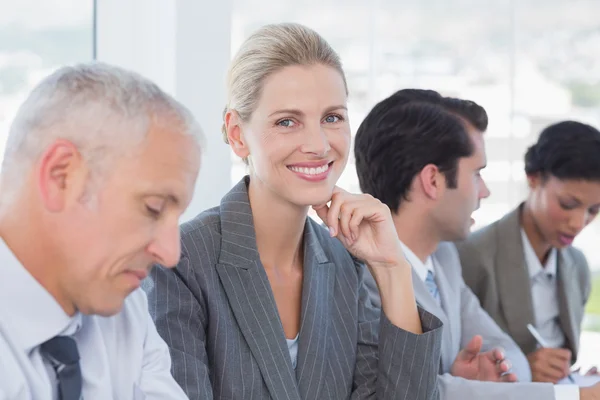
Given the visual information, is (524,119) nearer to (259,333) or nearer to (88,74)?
(259,333)

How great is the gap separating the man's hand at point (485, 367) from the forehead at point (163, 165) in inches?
52.6

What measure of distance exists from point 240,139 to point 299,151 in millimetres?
174

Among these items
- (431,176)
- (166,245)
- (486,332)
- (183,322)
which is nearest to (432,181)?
(431,176)

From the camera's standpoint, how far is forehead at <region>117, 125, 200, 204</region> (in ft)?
4.17

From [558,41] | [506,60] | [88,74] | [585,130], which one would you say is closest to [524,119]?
[506,60]

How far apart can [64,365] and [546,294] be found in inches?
89.5

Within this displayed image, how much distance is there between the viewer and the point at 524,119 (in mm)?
6336

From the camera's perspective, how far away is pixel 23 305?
1.28 meters

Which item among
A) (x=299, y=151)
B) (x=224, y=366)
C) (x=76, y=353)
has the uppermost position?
(x=299, y=151)

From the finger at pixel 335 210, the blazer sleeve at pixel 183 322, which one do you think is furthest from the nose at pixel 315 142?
the blazer sleeve at pixel 183 322

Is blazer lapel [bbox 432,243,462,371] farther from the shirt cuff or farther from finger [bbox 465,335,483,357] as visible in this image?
the shirt cuff

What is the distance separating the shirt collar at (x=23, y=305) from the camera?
127 centimetres

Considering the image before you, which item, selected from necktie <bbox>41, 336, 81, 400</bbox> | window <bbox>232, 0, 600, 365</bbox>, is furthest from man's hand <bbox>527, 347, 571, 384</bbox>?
window <bbox>232, 0, 600, 365</bbox>

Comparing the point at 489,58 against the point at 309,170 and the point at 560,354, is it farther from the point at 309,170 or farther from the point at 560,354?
the point at 309,170
